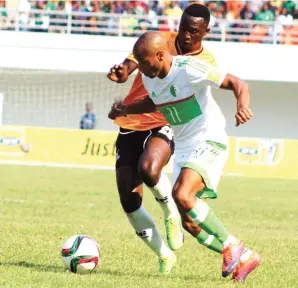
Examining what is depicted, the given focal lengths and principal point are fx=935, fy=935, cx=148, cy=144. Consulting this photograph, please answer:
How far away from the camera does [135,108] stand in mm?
8602

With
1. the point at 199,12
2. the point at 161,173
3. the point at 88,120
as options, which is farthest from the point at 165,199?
the point at 88,120

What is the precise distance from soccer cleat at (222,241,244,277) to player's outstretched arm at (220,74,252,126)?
121 centimetres

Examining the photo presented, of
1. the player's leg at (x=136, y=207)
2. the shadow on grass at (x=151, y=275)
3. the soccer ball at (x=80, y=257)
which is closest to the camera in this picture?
the shadow on grass at (x=151, y=275)

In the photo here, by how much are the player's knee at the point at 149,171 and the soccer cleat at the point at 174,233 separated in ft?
2.16

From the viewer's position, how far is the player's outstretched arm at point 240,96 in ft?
23.6

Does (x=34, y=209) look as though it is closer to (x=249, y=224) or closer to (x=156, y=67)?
(x=249, y=224)

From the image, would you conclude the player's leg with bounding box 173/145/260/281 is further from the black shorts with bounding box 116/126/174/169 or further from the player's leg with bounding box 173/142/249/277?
the black shorts with bounding box 116/126/174/169

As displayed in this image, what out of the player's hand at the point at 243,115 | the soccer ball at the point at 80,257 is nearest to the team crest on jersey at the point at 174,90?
the player's hand at the point at 243,115

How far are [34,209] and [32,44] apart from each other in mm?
20357

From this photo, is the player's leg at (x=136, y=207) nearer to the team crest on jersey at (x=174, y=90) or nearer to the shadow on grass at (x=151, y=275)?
the shadow on grass at (x=151, y=275)

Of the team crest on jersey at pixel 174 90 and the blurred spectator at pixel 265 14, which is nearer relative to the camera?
the team crest on jersey at pixel 174 90

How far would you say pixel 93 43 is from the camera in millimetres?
35219

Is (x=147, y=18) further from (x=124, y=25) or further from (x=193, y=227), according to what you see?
(x=193, y=227)

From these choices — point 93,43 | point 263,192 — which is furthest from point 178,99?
point 93,43
